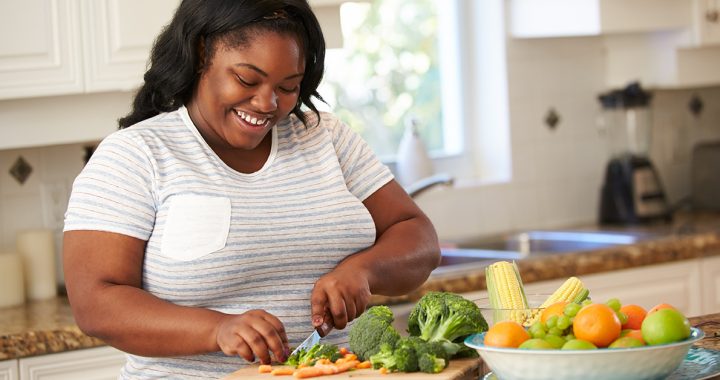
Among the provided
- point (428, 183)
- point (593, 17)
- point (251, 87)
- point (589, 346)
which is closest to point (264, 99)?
point (251, 87)

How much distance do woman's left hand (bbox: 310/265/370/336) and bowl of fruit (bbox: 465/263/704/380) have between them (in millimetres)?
297

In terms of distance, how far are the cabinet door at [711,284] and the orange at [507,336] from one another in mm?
2044

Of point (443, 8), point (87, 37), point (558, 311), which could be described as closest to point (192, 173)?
point (558, 311)

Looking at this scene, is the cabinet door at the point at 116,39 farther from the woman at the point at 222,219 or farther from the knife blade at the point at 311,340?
the knife blade at the point at 311,340

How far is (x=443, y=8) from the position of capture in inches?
146

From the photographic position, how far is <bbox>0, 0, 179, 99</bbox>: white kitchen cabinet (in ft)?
8.52

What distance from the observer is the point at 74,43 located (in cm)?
265

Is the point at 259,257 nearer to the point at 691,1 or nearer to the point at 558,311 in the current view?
the point at 558,311

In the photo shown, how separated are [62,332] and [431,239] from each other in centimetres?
92

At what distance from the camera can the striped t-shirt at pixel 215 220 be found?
1.67m

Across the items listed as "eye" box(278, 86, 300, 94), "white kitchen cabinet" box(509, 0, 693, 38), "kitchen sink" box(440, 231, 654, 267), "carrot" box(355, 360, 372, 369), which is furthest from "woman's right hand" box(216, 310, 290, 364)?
"white kitchen cabinet" box(509, 0, 693, 38)

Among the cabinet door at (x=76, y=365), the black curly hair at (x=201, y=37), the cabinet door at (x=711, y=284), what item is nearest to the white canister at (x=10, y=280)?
the cabinet door at (x=76, y=365)

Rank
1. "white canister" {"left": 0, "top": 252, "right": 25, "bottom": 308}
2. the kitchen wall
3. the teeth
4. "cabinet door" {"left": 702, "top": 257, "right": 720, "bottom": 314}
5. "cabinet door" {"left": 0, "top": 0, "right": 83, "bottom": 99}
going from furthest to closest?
the kitchen wall
"cabinet door" {"left": 702, "top": 257, "right": 720, "bottom": 314}
"white canister" {"left": 0, "top": 252, "right": 25, "bottom": 308}
"cabinet door" {"left": 0, "top": 0, "right": 83, "bottom": 99}
the teeth

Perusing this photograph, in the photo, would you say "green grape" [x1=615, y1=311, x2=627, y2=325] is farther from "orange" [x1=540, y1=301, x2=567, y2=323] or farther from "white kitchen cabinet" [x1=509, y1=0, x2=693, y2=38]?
"white kitchen cabinet" [x1=509, y1=0, x2=693, y2=38]
